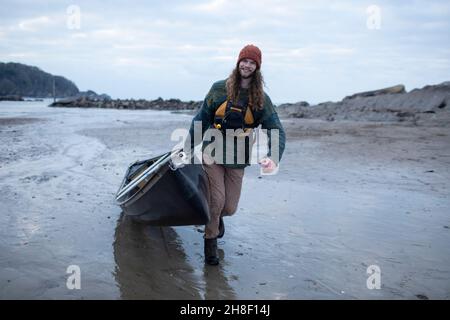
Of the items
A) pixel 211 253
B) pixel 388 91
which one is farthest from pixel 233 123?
pixel 388 91

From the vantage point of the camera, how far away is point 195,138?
15.1 feet

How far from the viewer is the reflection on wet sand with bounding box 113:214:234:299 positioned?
377 centimetres

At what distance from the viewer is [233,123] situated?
14.3ft

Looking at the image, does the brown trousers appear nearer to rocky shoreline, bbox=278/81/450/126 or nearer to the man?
the man

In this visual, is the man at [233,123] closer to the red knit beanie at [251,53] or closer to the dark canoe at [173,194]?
the red knit beanie at [251,53]

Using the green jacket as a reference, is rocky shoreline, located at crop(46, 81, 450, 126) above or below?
above

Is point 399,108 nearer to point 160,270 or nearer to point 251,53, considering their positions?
point 251,53

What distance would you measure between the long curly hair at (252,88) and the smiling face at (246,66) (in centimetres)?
6

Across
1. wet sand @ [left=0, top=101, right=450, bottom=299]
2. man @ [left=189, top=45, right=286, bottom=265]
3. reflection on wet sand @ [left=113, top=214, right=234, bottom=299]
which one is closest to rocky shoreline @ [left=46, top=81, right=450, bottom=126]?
wet sand @ [left=0, top=101, right=450, bottom=299]

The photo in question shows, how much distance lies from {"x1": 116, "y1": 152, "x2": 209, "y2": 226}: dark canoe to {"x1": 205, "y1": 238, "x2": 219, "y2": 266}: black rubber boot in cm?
23

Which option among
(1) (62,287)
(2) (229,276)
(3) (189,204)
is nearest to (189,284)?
(2) (229,276)

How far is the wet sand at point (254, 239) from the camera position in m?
3.88
